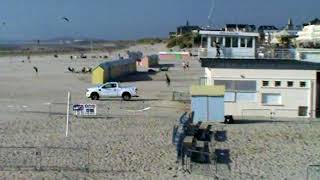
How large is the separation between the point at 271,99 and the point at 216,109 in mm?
4616

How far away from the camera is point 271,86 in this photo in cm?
3384

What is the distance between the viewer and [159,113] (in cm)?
3425

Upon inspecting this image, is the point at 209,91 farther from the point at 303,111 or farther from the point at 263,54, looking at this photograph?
the point at 263,54

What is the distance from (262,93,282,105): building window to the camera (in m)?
33.8

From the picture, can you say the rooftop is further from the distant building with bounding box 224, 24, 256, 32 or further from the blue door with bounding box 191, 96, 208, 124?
the blue door with bounding box 191, 96, 208, 124

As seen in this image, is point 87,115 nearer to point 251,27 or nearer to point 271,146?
point 271,146

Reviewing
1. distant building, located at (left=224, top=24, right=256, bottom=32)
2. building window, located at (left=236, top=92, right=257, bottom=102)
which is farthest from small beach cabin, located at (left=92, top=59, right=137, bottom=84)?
building window, located at (left=236, top=92, right=257, bottom=102)

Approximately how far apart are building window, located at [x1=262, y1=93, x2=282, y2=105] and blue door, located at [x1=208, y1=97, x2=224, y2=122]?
4.07 metres

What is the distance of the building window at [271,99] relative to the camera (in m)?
33.8

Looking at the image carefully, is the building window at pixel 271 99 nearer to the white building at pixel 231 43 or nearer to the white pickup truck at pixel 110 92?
the white building at pixel 231 43

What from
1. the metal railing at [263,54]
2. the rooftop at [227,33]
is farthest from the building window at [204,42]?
the rooftop at [227,33]

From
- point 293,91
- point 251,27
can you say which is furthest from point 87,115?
point 251,27

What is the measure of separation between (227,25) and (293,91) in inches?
381

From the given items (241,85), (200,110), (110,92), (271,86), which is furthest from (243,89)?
(110,92)
